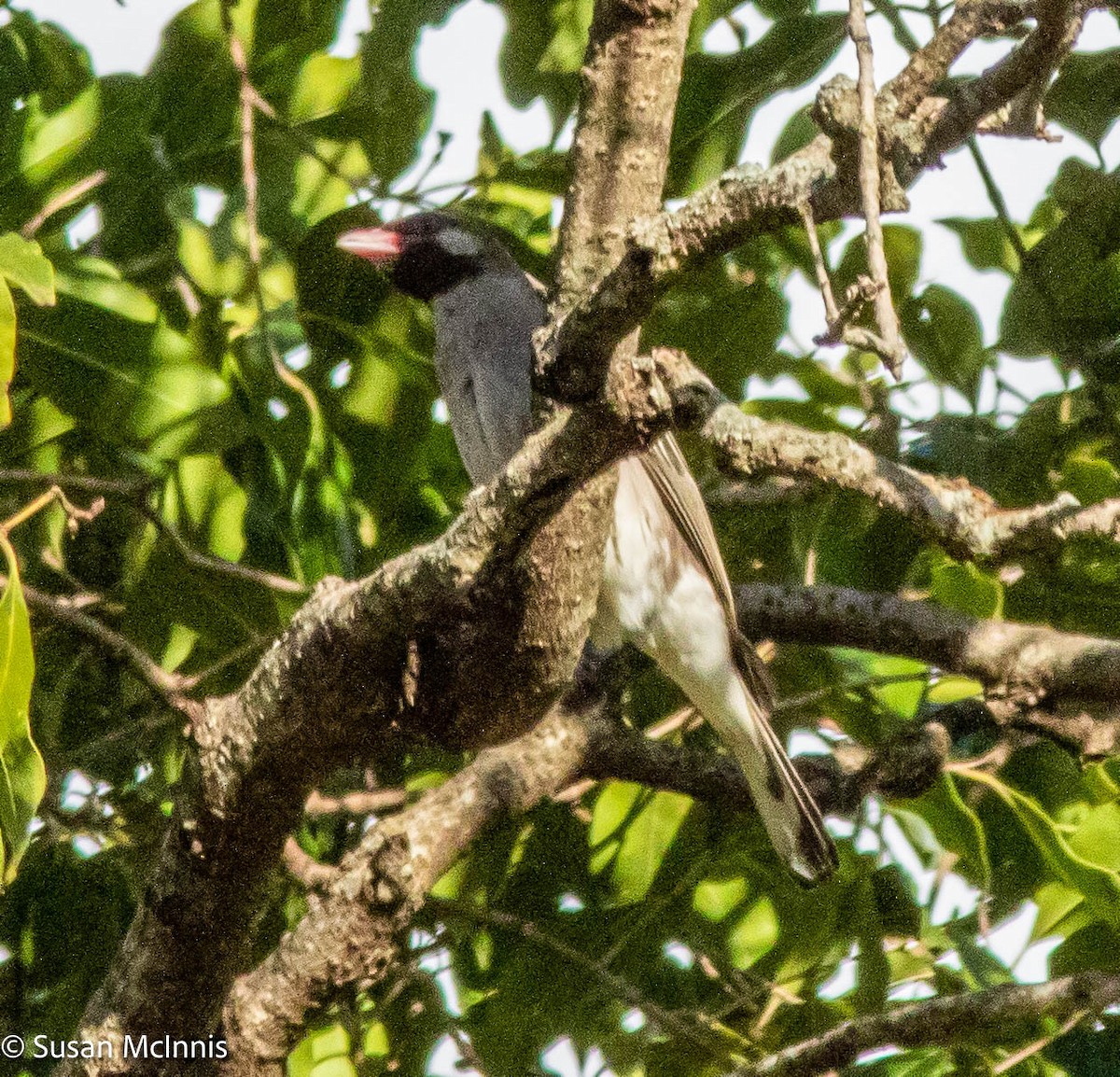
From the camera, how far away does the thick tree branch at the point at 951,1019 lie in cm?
202

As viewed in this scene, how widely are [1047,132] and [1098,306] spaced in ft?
1.43

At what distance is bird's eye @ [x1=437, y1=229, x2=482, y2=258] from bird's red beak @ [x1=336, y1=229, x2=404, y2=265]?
0.18 m

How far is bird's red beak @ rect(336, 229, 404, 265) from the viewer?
7.65ft

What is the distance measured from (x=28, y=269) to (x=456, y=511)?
0.93m

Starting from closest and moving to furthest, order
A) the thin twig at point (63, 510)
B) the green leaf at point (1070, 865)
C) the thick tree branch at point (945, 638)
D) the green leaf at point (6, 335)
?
1. the green leaf at point (6, 335)
2. the green leaf at point (1070, 865)
3. the thin twig at point (63, 510)
4. the thick tree branch at point (945, 638)

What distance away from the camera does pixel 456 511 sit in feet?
8.21

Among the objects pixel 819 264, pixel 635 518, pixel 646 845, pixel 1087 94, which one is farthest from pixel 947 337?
pixel 819 264

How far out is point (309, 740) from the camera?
1.95 meters

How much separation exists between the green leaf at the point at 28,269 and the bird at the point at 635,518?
59 centimetres

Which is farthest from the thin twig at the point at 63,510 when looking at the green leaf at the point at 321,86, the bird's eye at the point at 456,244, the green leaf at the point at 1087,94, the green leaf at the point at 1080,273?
the green leaf at the point at 1087,94

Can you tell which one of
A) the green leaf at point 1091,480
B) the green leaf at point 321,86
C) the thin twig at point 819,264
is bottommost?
the thin twig at point 819,264

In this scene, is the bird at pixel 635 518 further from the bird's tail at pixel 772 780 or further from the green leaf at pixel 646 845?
the green leaf at pixel 646 845

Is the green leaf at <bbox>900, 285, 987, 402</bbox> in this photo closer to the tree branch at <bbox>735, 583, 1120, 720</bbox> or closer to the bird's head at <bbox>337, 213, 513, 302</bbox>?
the tree branch at <bbox>735, 583, 1120, 720</bbox>

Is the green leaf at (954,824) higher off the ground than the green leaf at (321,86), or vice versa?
the green leaf at (321,86)
